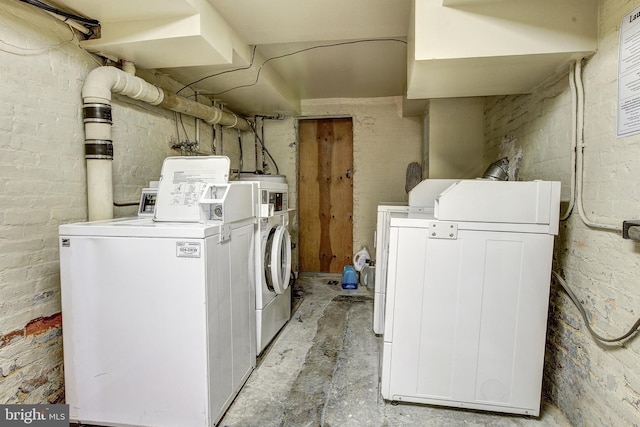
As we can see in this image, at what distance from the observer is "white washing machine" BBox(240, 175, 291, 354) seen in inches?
91.7

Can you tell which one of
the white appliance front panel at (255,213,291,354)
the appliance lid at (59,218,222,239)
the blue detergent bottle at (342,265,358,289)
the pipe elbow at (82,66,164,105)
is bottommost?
the blue detergent bottle at (342,265,358,289)

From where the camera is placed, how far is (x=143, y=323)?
1.61 metres

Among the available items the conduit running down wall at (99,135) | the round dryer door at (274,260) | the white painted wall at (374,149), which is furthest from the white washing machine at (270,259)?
the white painted wall at (374,149)

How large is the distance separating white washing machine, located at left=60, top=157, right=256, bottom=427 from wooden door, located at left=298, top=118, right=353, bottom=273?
118 inches

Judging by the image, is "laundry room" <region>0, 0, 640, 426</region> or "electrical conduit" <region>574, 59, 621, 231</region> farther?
"electrical conduit" <region>574, 59, 621, 231</region>

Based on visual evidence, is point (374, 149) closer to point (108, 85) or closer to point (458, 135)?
point (458, 135)

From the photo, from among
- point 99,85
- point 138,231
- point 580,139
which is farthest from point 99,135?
point 580,139

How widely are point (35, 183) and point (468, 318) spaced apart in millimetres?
2421

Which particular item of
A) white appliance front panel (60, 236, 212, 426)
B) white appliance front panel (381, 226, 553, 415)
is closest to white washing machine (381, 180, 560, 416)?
white appliance front panel (381, 226, 553, 415)

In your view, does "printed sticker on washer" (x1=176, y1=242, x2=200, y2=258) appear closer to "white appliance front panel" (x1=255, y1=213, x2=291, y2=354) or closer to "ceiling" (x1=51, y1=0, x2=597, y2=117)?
"white appliance front panel" (x1=255, y1=213, x2=291, y2=354)

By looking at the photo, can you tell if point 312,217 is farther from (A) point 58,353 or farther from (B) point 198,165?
(A) point 58,353

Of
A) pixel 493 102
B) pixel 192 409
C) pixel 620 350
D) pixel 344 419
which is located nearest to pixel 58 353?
pixel 192 409

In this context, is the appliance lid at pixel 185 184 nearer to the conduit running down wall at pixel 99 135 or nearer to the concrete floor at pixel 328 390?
the conduit running down wall at pixel 99 135

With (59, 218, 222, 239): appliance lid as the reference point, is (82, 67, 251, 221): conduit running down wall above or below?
above
